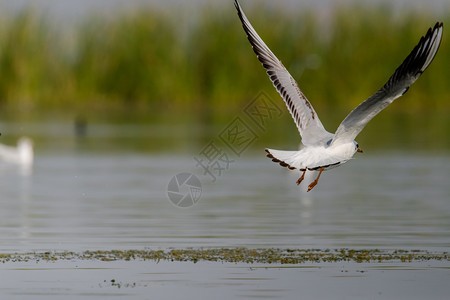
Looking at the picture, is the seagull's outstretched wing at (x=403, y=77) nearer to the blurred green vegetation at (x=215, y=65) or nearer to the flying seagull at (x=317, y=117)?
the flying seagull at (x=317, y=117)

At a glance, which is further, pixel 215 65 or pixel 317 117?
pixel 215 65

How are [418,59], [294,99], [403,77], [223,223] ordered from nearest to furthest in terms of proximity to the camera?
[418,59], [403,77], [294,99], [223,223]

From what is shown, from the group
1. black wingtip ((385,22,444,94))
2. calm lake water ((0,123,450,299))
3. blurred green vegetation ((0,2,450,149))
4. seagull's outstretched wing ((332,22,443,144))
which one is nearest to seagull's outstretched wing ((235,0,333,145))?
seagull's outstretched wing ((332,22,443,144))

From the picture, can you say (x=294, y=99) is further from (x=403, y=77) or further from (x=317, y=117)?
(x=403, y=77)

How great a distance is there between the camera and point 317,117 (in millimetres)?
12414

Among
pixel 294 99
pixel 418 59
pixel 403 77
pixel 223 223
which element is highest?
pixel 294 99

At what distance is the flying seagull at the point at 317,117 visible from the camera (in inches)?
417

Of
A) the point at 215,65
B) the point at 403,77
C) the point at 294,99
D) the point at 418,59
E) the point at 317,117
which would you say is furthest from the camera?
the point at 215,65

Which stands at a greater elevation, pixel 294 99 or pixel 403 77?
pixel 294 99

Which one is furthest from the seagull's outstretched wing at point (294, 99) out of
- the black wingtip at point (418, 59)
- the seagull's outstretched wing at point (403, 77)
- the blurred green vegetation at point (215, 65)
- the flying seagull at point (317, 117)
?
the blurred green vegetation at point (215, 65)

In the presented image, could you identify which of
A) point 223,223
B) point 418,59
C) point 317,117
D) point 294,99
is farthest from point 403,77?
point 223,223

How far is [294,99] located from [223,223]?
277 centimetres

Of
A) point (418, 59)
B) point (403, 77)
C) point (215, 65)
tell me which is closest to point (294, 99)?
point (403, 77)

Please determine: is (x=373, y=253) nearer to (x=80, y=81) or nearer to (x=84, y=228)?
(x=84, y=228)
